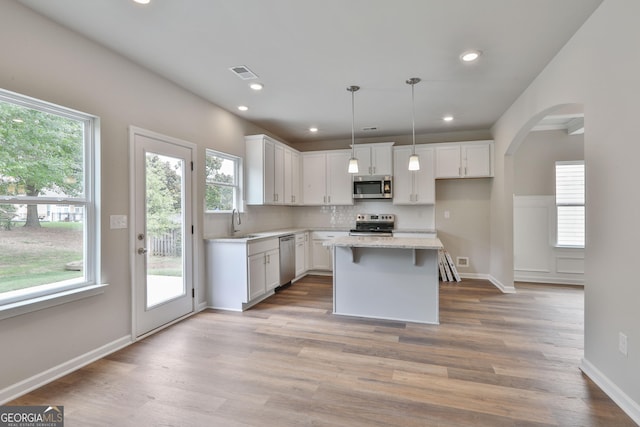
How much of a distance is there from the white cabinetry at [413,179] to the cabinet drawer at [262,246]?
241cm

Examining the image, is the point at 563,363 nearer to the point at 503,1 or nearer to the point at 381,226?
the point at 503,1

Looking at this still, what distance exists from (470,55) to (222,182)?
131 inches

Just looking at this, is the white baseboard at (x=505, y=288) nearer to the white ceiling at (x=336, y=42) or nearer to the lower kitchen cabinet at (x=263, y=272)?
the white ceiling at (x=336, y=42)

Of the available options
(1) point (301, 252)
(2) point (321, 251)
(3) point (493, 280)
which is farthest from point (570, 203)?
(1) point (301, 252)

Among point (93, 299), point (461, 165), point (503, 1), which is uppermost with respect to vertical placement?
point (503, 1)

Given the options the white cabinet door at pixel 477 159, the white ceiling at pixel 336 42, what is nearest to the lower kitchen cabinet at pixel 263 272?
the white ceiling at pixel 336 42

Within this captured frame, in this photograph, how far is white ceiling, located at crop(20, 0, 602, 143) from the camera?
2.11 m

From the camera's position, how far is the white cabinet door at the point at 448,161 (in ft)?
17.1

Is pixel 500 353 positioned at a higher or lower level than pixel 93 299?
lower

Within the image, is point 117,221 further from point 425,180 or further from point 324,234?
point 425,180

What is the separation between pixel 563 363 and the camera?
2.44m

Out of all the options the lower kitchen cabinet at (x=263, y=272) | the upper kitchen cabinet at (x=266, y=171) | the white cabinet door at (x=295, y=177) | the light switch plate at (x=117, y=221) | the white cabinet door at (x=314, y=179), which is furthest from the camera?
the white cabinet door at (x=314, y=179)

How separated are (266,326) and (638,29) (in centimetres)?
369

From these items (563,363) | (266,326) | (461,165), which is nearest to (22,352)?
(266,326)
